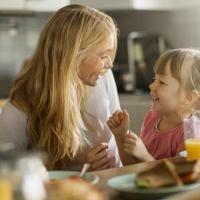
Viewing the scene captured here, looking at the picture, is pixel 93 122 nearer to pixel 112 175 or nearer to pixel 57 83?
pixel 57 83

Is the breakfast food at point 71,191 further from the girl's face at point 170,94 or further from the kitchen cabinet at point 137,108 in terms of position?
the kitchen cabinet at point 137,108

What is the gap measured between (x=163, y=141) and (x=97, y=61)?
1.27 feet

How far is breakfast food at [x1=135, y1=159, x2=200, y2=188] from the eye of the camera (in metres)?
1.18

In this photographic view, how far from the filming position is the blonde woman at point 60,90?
1750 mm

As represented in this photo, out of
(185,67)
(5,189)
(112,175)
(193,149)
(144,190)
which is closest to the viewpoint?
(5,189)

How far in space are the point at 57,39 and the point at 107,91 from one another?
0.47 m

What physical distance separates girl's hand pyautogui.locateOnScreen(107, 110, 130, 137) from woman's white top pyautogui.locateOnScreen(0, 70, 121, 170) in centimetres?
14

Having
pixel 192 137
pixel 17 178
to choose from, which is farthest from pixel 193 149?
pixel 17 178

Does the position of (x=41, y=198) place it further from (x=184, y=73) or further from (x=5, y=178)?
(x=184, y=73)

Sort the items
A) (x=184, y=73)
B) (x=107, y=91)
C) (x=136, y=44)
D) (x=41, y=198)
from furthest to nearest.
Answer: (x=136, y=44) → (x=107, y=91) → (x=184, y=73) → (x=41, y=198)

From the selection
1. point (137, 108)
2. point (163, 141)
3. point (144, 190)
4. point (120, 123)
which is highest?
point (144, 190)

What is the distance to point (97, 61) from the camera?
185 cm

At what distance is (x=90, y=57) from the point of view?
185cm

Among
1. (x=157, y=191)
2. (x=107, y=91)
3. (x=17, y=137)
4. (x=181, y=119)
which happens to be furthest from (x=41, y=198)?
(x=107, y=91)
